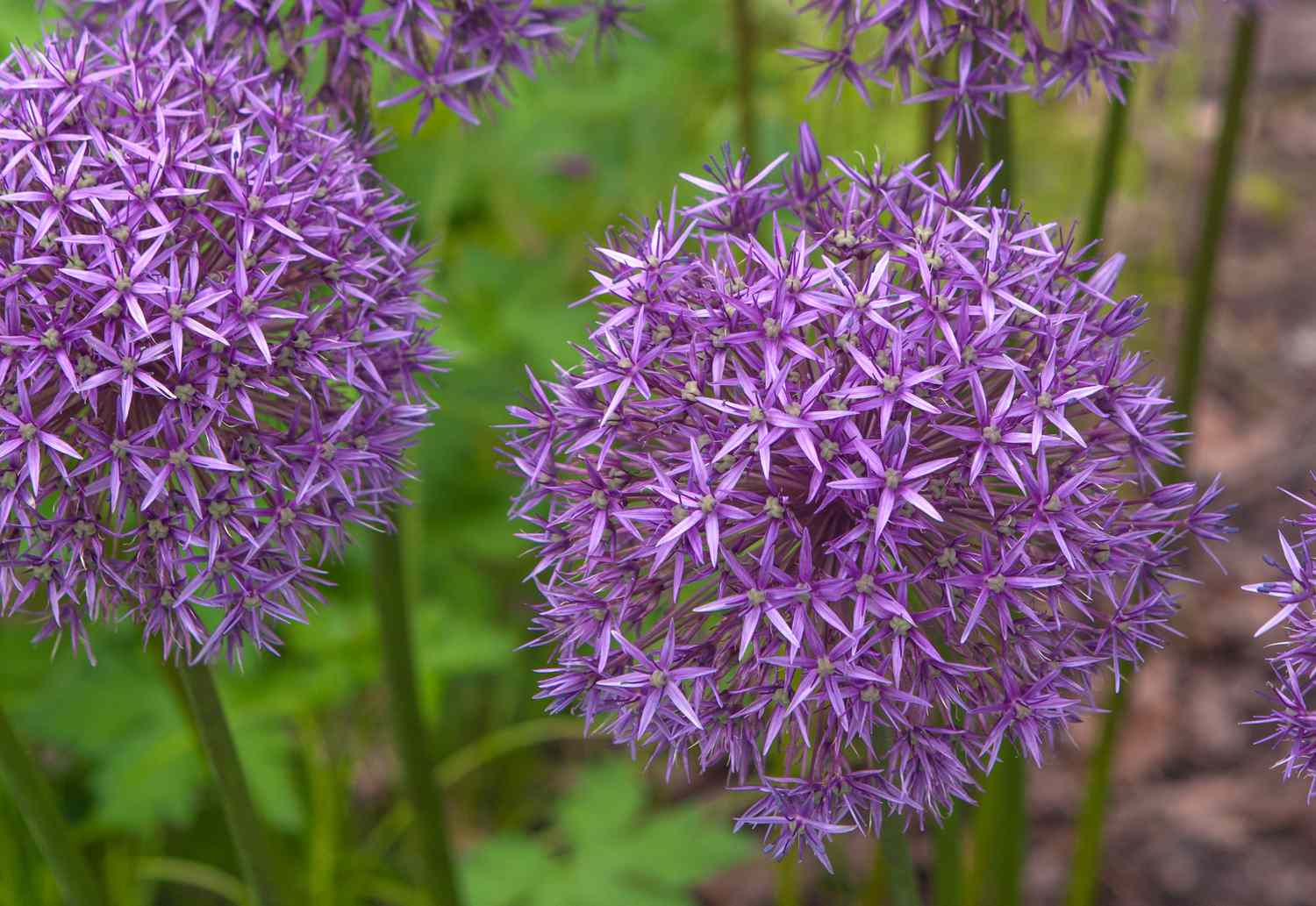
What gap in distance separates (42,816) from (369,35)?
6.00ft

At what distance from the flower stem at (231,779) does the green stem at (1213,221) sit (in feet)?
8.89

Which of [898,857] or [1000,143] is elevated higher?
[1000,143]

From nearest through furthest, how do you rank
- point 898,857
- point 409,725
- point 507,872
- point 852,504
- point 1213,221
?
point 852,504 < point 898,857 < point 409,725 < point 1213,221 < point 507,872

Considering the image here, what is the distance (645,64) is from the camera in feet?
16.4

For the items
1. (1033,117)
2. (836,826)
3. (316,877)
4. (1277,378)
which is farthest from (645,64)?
(1277,378)

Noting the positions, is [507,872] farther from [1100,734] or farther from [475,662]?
[1100,734]

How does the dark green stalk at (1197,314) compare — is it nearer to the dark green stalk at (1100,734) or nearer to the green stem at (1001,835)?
the dark green stalk at (1100,734)

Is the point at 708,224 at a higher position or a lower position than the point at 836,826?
higher

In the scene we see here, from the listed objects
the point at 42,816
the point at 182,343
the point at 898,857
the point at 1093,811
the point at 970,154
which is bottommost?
the point at 1093,811

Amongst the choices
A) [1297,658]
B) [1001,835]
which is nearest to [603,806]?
[1001,835]

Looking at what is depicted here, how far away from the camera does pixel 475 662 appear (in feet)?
13.8

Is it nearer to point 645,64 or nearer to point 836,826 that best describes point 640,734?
point 836,826

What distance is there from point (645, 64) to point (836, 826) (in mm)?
3488

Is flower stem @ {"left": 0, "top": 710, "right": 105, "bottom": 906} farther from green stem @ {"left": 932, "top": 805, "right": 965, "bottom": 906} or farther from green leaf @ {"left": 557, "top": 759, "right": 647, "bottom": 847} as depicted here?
green stem @ {"left": 932, "top": 805, "right": 965, "bottom": 906}
